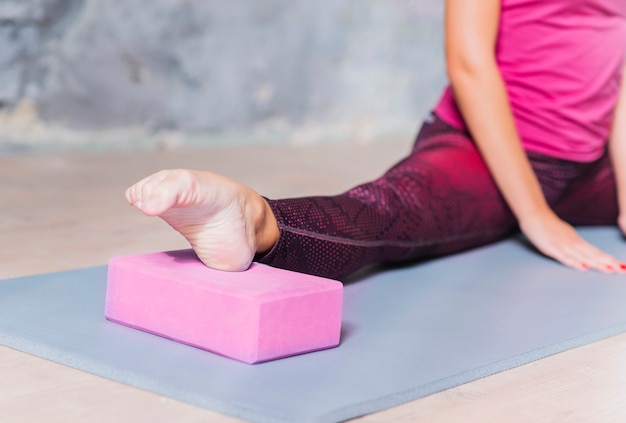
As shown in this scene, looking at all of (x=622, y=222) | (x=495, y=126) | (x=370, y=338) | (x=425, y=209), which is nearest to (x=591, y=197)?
(x=622, y=222)

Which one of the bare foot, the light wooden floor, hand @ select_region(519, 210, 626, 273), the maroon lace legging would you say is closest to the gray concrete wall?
the light wooden floor

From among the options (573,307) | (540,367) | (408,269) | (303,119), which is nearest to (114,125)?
(303,119)

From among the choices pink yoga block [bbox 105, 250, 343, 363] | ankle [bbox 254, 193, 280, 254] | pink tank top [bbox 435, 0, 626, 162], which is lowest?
pink yoga block [bbox 105, 250, 343, 363]

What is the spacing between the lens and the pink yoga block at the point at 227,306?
1181 millimetres

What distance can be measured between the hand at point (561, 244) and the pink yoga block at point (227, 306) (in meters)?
0.75

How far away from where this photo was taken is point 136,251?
1.83 m

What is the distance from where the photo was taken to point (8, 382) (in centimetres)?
110

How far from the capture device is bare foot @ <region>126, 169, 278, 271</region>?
1.16m

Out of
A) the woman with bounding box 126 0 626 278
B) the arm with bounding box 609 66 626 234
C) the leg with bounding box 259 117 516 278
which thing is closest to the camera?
the leg with bounding box 259 117 516 278

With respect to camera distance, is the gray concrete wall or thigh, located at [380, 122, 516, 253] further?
the gray concrete wall

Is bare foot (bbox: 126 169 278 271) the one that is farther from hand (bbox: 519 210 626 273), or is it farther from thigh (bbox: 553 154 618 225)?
thigh (bbox: 553 154 618 225)

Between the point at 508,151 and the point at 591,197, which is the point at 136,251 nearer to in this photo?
the point at 508,151

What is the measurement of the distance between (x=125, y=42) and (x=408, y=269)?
5.62 ft

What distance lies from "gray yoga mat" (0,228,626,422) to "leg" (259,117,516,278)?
0.07 m
